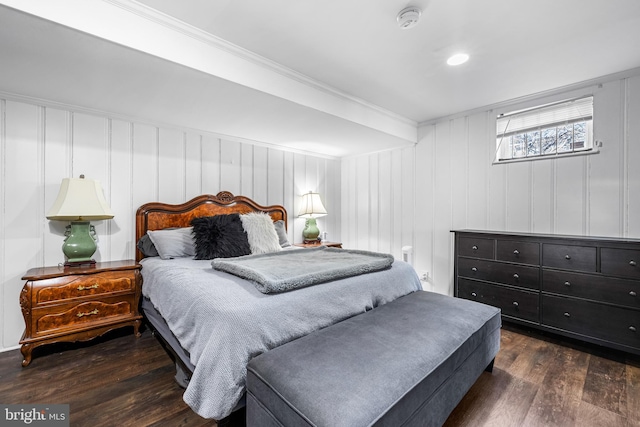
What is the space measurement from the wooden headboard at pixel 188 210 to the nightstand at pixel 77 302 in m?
0.53

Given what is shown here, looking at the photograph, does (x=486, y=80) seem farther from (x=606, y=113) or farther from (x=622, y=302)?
(x=622, y=302)

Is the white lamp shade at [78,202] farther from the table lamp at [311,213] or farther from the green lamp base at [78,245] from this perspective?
the table lamp at [311,213]

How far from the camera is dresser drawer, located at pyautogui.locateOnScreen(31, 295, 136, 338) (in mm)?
2150

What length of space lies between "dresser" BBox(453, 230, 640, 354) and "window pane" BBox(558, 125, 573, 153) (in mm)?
939

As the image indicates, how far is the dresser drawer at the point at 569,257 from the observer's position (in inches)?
91.4

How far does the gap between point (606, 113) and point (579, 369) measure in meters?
2.19

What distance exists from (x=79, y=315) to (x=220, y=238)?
121cm

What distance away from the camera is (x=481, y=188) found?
3.33 metres

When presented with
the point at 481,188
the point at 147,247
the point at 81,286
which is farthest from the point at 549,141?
the point at 81,286

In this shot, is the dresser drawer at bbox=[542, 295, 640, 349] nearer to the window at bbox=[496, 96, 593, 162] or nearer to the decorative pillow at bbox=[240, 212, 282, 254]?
the window at bbox=[496, 96, 593, 162]

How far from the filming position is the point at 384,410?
101 cm

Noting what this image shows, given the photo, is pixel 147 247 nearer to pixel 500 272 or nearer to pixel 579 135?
pixel 500 272

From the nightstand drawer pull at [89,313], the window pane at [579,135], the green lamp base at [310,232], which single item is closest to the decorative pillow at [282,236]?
the green lamp base at [310,232]

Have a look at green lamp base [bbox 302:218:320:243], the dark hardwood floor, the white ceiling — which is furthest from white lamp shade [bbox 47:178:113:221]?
green lamp base [bbox 302:218:320:243]
